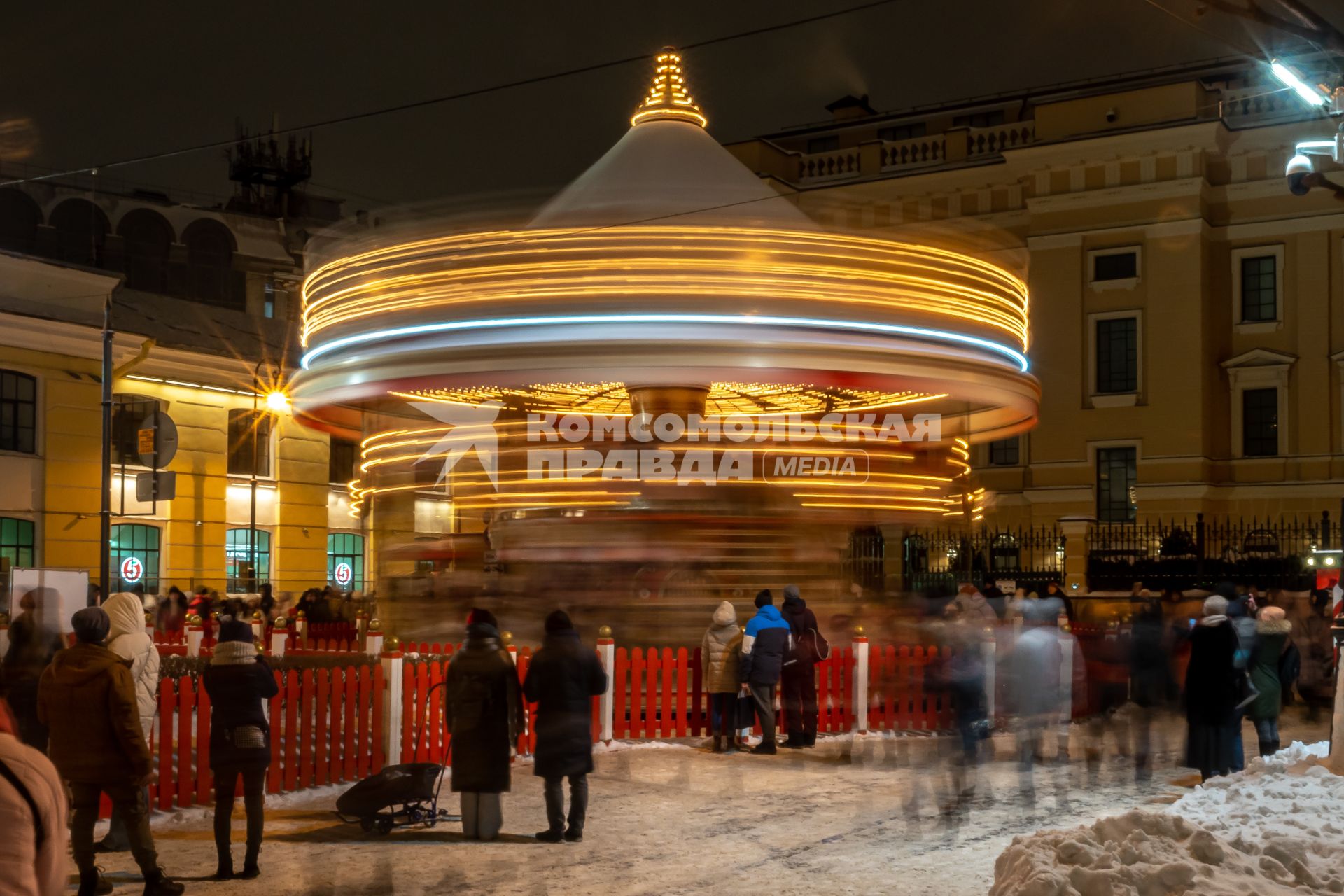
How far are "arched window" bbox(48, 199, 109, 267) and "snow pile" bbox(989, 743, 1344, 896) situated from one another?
152 feet

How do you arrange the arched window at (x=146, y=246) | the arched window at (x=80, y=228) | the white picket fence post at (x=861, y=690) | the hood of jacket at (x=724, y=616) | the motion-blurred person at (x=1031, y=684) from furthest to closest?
the arched window at (x=146, y=246) → the arched window at (x=80, y=228) → the white picket fence post at (x=861, y=690) → the hood of jacket at (x=724, y=616) → the motion-blurred person at (x=1031, y=684)

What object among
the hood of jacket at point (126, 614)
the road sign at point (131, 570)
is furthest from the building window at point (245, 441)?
the hood of jacket at point (126, 614)

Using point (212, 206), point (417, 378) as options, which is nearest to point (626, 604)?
point (417, 378)

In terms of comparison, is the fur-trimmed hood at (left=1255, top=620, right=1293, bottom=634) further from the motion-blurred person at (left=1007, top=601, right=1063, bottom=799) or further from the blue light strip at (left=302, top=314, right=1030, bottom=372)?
the blue light strip at (left=302, top=314, right=1030, bottom=372)

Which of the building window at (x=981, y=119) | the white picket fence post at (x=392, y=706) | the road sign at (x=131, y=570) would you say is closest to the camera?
the white picket fence post at (x=392, y=706)

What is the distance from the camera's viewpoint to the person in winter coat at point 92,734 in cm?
680

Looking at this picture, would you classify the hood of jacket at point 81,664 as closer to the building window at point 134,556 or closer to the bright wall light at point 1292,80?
the bright wall light at point 1292,80

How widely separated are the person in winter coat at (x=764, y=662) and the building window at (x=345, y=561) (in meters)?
24.8

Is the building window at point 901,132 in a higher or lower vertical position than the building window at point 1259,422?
higher

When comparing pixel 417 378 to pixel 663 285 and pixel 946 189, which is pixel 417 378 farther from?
pixel 946 189

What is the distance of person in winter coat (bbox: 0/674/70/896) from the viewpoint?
9.76 ft

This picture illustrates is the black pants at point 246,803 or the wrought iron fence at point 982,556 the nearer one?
→ the black pants at point 246,803

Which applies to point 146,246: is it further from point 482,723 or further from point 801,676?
point 482,723

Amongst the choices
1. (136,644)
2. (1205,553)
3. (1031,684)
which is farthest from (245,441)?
(1031,684)
